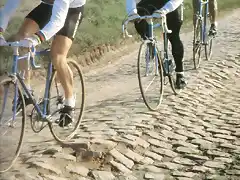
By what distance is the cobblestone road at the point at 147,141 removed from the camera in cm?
523

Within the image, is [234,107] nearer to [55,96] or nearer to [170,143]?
[170,143]

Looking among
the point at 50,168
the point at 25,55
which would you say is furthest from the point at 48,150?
the point at 25,55

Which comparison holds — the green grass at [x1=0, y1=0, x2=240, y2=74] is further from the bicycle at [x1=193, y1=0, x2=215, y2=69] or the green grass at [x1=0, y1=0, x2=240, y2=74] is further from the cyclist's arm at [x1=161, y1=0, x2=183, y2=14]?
the cyclist's arm at [x1=161, y1=0, x2=183, y2=14]

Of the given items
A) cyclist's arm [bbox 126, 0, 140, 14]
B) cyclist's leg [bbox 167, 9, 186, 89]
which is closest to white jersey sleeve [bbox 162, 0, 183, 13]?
cyclist's arm [bbox 126, 0, 140, 14]

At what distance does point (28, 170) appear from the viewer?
15.7ft

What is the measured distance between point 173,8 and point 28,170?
314 centimetres

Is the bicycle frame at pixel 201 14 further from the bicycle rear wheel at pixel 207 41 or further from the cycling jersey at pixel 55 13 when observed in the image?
the cycling jersey at pixel 55 13

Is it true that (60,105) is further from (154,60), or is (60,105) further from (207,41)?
(207,41)

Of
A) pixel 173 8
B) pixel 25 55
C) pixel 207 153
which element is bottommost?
pixel 207 153

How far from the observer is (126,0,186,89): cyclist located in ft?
21.3

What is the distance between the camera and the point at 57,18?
4805 mm

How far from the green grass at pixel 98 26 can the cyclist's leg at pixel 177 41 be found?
3971mm

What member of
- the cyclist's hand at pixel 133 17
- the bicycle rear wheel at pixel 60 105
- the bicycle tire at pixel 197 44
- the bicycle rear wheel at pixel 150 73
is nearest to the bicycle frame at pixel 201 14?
the bicycle tire at pixel 197 44

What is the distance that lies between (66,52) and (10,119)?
38.9 inches
